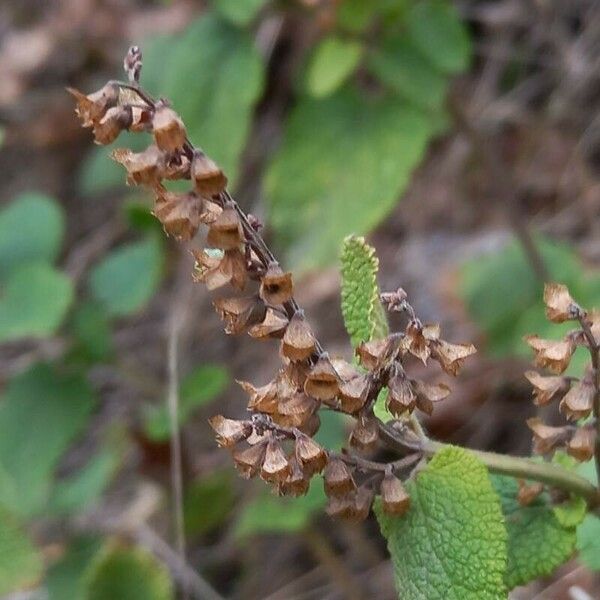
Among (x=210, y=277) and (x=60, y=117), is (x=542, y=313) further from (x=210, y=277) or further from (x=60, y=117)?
(x=60, y=117)

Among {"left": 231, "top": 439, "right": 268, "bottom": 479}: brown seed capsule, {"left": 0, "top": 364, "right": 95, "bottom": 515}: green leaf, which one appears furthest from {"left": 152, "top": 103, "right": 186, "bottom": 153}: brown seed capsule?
{"left": 0, "top": 364, "right": 95, "bottom": 515}: green leaf

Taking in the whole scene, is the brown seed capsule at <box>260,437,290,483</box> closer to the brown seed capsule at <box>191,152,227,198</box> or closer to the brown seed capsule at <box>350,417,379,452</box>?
A: the brown seed capsule at <box>350,417,379,452</box>

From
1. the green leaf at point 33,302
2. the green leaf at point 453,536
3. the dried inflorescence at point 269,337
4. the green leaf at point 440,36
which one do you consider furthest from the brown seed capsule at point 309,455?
the green leaf at point 440,36

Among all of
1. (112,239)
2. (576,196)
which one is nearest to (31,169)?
(112,239)

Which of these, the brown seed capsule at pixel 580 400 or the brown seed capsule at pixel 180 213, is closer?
the brown seed capsule at pixel 180 213

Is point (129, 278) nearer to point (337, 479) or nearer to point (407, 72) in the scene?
point (407, 72)

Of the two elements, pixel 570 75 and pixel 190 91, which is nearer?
pixel 190 91

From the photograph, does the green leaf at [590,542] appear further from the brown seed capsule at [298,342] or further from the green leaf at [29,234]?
the green leaf at [29,234]
